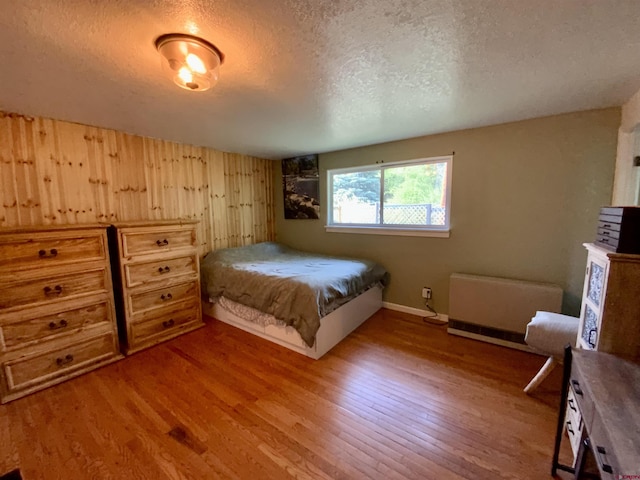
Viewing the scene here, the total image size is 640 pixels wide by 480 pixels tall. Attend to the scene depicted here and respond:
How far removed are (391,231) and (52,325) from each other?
132 inches

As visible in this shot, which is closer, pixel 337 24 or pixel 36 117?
pixel 337 24

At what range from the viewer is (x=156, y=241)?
8.55ft

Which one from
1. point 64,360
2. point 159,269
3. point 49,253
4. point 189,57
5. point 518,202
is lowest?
point 64,360

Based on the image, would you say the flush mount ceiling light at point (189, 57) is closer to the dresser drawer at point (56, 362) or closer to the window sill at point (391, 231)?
the dresser drawer at point (56, 362)

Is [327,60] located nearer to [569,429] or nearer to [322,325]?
[322,325]

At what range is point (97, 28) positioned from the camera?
45.4 inches

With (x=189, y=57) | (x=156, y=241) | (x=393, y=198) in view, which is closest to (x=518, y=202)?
(x=393, y=198)

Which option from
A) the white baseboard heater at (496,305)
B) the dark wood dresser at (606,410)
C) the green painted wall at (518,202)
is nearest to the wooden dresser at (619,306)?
the dark wood dresser at (606,410)

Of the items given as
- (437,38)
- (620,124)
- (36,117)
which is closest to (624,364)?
(437,38)

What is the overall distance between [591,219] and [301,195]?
3.30 metres

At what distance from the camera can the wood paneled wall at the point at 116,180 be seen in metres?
2.20

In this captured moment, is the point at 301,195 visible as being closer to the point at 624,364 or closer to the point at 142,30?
the point at 142,30

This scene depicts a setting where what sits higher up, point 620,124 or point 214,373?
point 620,124

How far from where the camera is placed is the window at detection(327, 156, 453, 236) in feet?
9.98
